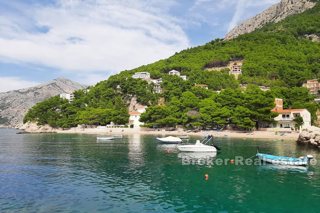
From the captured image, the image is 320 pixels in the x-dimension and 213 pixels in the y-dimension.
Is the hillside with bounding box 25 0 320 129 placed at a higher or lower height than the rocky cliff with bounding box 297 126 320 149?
higher

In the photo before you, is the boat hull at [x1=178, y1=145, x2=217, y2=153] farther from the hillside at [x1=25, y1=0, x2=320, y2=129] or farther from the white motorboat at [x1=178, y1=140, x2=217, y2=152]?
the hillside at [x1=25, y1=0, x2=320, y2=129]

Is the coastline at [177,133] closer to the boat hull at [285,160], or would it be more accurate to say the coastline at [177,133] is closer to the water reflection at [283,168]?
the boat hull at [285,160]

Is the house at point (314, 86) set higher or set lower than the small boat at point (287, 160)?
higher

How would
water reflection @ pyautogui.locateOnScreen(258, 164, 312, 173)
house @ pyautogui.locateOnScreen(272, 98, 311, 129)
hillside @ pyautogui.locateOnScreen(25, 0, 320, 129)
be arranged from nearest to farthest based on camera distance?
water reflection @ pyautogui.locateOnScreen(258, 164, 312, 173) → house @ pyautogui.locateOnScreen(272, 98, 311, 129) → hillside @ pyautogui.locateOnScreen(25, 0, 320, 129)

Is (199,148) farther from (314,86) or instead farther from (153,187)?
(314,86)

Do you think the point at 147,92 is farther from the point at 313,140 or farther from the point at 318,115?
the point at 313,140

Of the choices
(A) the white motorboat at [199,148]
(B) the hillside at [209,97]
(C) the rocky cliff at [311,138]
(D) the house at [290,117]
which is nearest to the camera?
(A) the white motorboat at [199,148]

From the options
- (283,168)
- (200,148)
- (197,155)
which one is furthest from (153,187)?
(200,148)

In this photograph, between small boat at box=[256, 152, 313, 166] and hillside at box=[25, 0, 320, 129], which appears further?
hillside at box=[25, 0, 320, 129]

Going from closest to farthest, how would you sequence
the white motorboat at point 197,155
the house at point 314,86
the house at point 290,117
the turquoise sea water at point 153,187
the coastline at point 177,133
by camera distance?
the turquoise sea water at point 153,187 < the white motorboat at point 197,155 < the coastline at point 177,133 < the house at point 290,117 < the house at point 314,86

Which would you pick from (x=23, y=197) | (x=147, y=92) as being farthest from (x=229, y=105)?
(x=23, y=197)

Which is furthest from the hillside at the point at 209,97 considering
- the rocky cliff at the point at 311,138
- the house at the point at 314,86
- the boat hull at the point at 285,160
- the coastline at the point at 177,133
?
the boat hull at the point at 285,160

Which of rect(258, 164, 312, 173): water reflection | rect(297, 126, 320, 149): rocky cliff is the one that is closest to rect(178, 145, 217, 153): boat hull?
rect(258, 164, 312, 173): water reflection

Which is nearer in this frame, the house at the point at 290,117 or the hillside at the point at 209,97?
the house at the point at 290,117
